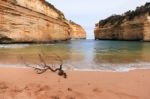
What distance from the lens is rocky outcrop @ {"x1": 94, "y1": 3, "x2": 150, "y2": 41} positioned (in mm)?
44656

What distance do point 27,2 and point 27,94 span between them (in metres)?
26.6

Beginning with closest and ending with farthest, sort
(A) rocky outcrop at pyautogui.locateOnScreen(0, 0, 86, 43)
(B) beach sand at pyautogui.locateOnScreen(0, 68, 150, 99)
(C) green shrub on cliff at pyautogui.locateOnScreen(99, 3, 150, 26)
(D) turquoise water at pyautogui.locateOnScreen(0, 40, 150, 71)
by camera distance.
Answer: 1. (B) beach sand at pyautogui.locateOnScreen(0, 68, 150, 99)
2. (D) turquoise water at pyautogui.locateOnScreen(0, 40, 150, 71)
3. (A) rocky outcrop at pyautogui.locateOnScreen(0, 0, 86, 43)
4. (C) green shrub on cliff at pyautogui.locateOnScreen(99, 3, 150, 26)

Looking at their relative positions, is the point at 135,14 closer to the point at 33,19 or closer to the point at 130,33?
the point at 130,33

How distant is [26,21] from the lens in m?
28.7

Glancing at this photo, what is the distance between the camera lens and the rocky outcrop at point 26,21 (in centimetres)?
2514

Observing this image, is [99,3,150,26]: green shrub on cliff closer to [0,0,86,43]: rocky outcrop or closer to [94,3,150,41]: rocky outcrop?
[94,3,150,41]: rocky outcrop

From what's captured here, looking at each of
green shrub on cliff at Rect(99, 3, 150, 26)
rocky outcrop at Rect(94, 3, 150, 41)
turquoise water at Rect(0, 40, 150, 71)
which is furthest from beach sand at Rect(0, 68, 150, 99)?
green shrub on cliff at Rect(99, 3, 150, 26)

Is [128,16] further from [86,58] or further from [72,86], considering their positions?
[72,86]

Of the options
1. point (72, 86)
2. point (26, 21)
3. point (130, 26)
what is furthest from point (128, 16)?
point (72, 86)

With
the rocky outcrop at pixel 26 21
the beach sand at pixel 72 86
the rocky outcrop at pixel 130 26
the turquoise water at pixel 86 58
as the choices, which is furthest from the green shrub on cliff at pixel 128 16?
the beach sand at pixel 72 86

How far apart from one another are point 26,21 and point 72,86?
23933mm

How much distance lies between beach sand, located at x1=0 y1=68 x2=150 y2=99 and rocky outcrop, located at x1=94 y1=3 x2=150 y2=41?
3918 centimetres

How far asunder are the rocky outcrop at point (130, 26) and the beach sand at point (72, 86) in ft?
129

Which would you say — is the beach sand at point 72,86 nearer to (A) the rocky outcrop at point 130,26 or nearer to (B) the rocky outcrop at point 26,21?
(B) the rocky outcrop at point 26,21
